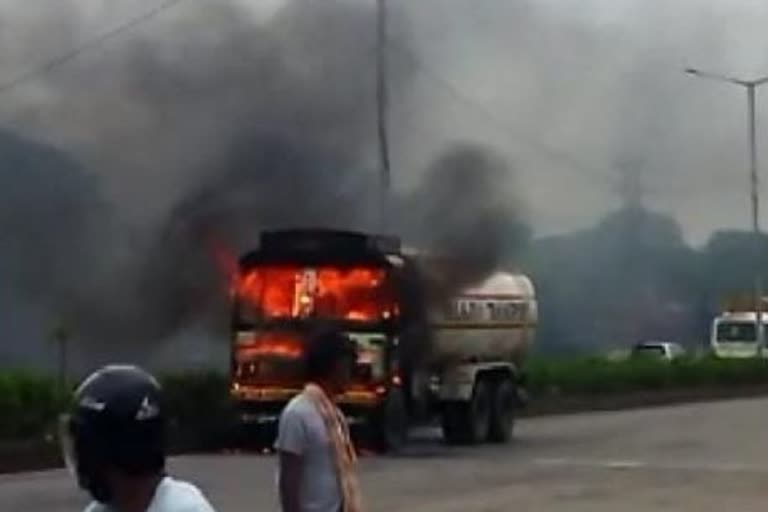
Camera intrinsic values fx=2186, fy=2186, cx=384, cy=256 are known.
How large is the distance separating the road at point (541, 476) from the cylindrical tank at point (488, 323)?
139cm

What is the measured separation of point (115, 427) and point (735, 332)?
71.6 m

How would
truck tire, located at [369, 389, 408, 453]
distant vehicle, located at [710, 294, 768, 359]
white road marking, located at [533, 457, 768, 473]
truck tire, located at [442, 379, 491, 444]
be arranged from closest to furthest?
white road marking, located at [533, 457, 768, 473], truck tire, located at [369, 389, 408, 453], truck tire, located at [442, 379, 491, 444], distant vehicle, located at [710, 294, 768, 359]

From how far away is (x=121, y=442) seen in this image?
13.6 ft

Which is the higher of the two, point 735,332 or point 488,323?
point 735,332

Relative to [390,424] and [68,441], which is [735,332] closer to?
[390,424]

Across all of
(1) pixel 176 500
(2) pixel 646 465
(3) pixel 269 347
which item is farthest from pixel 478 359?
(1) pixel 176 500

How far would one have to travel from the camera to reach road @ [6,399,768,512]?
69.1 feet

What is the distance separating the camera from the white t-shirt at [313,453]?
332 inches

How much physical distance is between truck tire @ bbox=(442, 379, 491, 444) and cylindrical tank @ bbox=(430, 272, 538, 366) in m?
0.52

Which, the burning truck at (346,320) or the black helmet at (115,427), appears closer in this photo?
the black helmet at (115,427)

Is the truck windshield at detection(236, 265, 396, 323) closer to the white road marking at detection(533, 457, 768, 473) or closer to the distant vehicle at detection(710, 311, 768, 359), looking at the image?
the white road marking at detection(533, 457, 768, 473)

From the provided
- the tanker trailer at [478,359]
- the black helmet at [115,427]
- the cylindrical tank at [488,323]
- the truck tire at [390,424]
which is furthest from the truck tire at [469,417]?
the black helmet at [115,427]

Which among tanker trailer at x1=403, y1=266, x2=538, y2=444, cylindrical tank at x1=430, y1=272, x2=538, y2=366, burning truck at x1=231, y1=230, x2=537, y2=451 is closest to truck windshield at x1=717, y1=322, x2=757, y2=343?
cylindrical tank at x1=430, y1=272, x2=538, y2=366

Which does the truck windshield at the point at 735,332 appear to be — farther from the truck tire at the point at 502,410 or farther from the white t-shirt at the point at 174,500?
the white t-shirt at the point at 174,500
